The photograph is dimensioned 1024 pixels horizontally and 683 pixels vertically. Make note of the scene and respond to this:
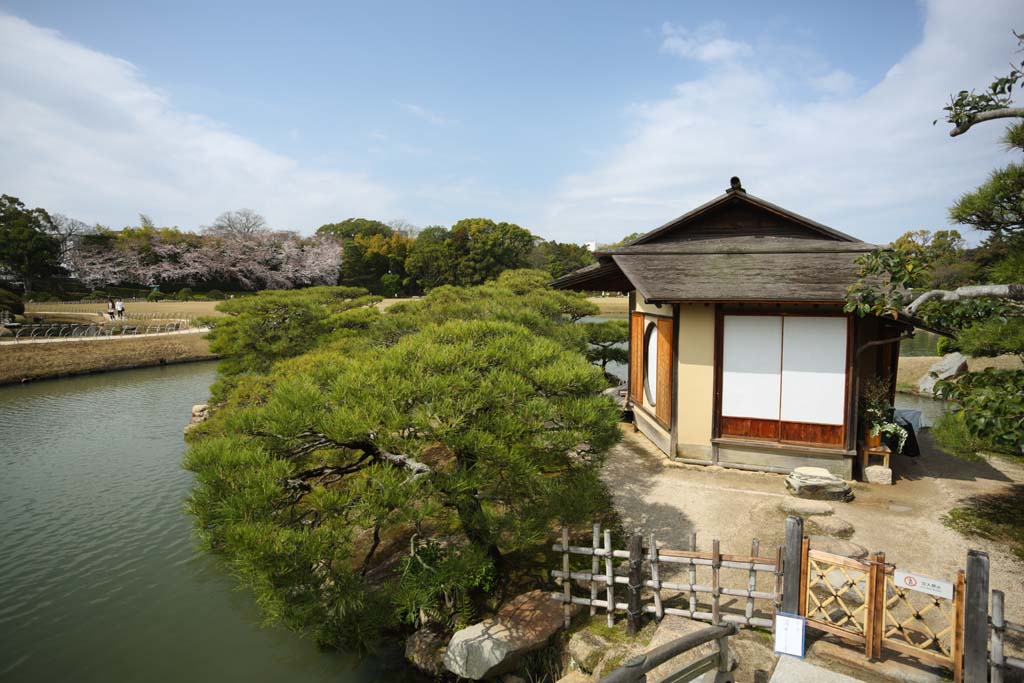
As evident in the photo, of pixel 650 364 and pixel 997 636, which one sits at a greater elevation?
pixel 650 364

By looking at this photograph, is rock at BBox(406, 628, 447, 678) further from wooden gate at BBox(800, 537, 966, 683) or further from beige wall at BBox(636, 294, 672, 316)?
beige wall at BBox(636, 294, 672, 316)

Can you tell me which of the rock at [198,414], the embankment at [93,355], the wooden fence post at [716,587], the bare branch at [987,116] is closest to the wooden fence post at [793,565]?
the wooden fence post at [716,587]

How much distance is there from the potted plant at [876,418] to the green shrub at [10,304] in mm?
38698

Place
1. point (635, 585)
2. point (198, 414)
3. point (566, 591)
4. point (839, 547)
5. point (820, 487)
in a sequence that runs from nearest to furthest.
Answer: point (635, 585), point (566, 591), point (839, 547), point (820, 487), point (198, 414)

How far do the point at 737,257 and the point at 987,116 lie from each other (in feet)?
19.1

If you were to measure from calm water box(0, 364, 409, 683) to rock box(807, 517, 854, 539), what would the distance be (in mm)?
5665

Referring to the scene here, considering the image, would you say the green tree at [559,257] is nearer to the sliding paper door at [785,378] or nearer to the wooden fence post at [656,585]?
the sliding paper door at [785,378]

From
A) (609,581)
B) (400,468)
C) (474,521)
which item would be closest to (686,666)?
(609,581)

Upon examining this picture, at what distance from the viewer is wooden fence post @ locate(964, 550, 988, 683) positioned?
149 inches

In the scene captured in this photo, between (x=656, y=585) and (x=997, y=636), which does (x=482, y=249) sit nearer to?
(x=656, y=585)

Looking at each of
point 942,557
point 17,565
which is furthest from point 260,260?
point 942,557

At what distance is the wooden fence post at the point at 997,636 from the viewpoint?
12.1ft

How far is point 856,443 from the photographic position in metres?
8.54

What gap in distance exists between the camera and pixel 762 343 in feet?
28.8
